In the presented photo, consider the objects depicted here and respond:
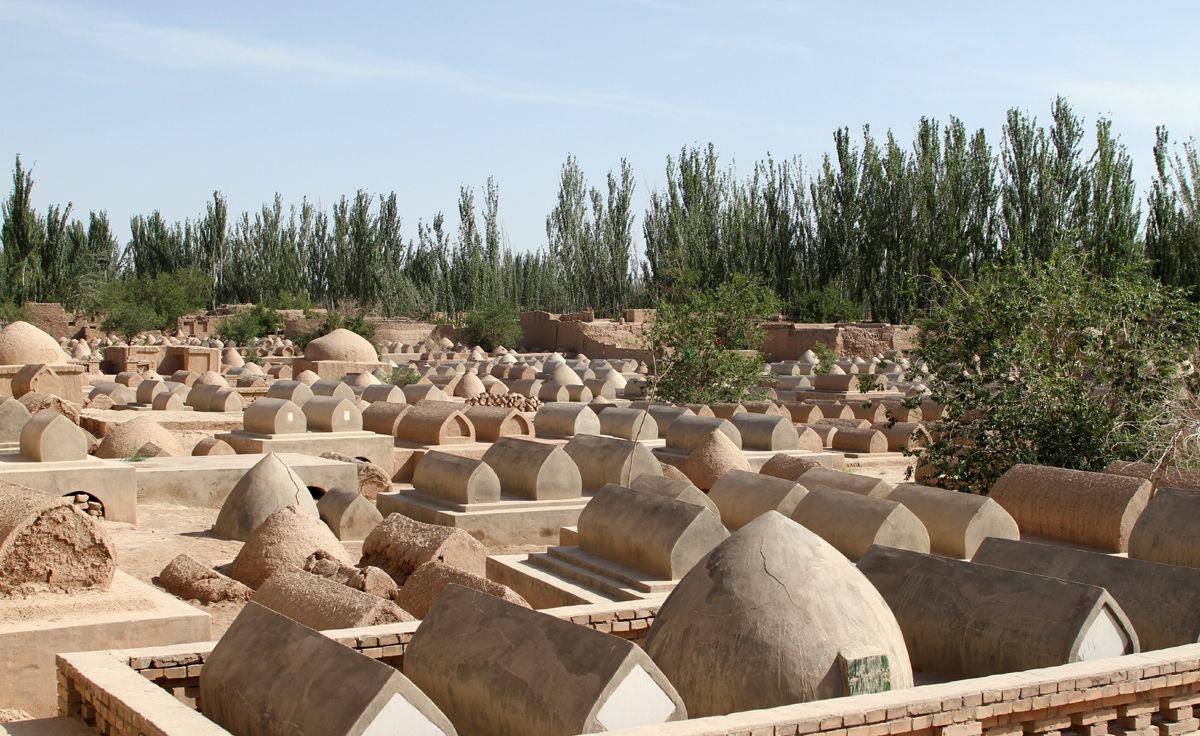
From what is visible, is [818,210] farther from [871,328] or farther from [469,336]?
[469,336]

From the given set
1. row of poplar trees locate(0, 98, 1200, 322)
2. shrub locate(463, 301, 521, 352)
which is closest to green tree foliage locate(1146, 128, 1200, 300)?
row of poplar trees locate(0, 98, 1200, 322)

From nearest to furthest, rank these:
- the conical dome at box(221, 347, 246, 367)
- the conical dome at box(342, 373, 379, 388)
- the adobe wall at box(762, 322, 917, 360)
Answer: the conical dome at box(342, 373, 379, 388) < the conical dome at box(221, 347, 246, 367) < the adobe wall at box(762, 322, 917, 360)

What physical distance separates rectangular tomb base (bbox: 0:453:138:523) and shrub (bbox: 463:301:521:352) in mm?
29799

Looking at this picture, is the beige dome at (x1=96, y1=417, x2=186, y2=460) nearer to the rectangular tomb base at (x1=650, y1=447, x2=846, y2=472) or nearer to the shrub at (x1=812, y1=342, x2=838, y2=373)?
the rectangular tomb base at (x1=650, y1=447, x2=846, y2=472)

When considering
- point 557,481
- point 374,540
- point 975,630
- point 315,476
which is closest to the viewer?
point 975,630

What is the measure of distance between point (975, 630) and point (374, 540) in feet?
17.5

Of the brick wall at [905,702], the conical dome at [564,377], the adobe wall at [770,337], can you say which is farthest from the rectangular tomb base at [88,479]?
the adobe wall at [770,337]

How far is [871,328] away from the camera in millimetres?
34719

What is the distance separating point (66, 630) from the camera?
242 inches

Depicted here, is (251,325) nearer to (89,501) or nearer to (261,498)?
(89,501)

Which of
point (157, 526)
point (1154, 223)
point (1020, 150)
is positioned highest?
point (1020, 150)

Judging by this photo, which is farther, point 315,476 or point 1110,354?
point 315,476

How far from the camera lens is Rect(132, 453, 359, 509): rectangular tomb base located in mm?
11641

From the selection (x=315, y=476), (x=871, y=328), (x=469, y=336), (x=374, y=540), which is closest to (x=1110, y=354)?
(x=374, y=540)
